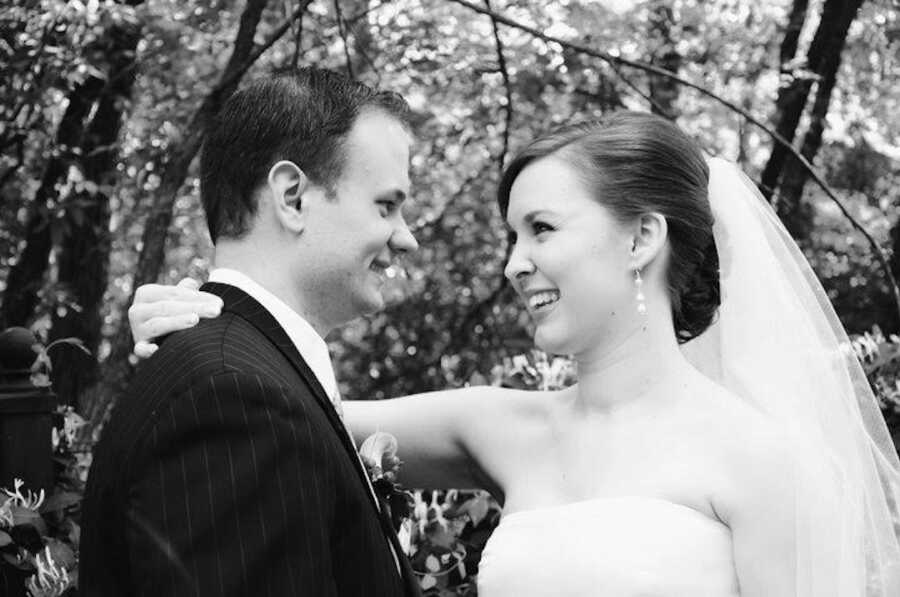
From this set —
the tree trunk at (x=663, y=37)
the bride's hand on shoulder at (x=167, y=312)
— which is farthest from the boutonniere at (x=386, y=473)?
the tree trunk at (x=663, y=37)

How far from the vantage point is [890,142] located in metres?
9.82

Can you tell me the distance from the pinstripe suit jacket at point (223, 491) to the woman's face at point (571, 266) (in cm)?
87

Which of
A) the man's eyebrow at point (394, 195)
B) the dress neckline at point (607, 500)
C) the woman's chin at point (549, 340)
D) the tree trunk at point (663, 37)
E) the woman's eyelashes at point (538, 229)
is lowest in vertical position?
the dress neckline at point (607, 500)

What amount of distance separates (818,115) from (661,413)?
6.21 m

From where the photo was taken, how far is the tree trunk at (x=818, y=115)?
8.21 metres

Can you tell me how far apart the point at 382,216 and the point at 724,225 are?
39.6 inches

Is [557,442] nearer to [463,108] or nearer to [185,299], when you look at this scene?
[185,299]

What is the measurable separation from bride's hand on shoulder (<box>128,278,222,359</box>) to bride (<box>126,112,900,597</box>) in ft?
0.12

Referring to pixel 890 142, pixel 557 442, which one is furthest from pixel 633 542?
pixel 890 142

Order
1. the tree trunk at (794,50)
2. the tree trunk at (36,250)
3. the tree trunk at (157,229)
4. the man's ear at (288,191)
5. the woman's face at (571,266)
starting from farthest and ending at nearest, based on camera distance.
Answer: the tree trunk at (794,50) < the tree trunk at (36,250) < the tree trunk at (157,229) < the woman's face at (571,266) < the man's ear at (288,191)

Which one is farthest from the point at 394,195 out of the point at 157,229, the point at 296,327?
the point at 157,229

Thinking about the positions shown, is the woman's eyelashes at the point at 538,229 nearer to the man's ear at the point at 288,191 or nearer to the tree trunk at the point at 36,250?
the man's ear at the point at 288,191

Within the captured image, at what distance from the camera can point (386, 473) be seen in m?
2.73

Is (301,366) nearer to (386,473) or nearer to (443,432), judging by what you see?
(386,473)
